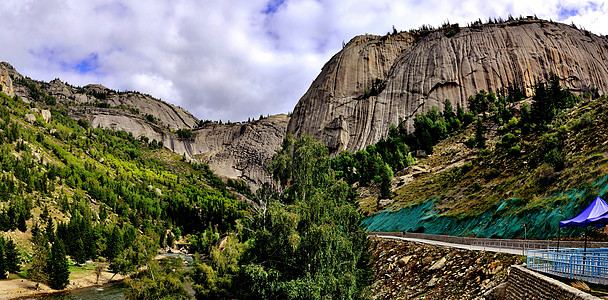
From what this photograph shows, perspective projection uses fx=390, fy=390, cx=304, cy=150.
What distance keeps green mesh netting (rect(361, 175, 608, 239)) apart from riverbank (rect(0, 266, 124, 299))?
5431cm

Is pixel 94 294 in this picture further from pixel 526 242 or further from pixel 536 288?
pixel 536 288

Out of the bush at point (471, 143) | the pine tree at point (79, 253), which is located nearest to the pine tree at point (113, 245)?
the pine tree at point (79, 253)

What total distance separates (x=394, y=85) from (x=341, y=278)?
102930 mm

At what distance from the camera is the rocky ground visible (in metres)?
18.1

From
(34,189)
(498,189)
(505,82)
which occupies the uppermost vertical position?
(505,82)

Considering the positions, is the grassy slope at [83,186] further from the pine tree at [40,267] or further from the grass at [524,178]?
the grass at [524,178]

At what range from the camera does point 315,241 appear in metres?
23.8

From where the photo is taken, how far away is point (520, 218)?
25.9m

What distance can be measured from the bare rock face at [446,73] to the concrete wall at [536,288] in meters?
93.8

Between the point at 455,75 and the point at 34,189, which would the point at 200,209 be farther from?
the point at 455,75

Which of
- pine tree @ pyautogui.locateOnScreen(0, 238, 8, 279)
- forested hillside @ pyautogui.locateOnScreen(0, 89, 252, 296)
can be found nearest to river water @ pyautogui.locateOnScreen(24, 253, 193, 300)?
forested hillside @ pyautogui.locateOnScreen(0, 89, 252, 296)

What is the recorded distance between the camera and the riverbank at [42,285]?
2139 inches

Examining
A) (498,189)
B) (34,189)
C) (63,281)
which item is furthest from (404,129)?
(34,189)

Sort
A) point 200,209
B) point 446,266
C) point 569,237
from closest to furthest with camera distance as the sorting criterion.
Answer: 1. point 569,237
2. point 446,266
3. point 200,209
